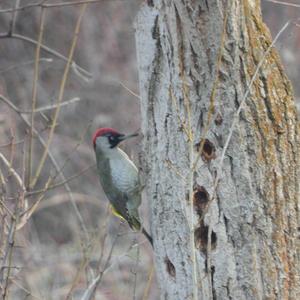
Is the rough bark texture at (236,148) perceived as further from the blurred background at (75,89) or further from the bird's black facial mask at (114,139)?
the blurred background at (75,89)

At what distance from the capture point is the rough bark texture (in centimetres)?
439

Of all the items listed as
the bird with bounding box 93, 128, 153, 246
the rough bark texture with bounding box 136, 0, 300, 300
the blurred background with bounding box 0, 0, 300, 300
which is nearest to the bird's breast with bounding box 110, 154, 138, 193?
the bird with bounding box 93, 128, 153, 246

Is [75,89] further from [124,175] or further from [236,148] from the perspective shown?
[236,148]

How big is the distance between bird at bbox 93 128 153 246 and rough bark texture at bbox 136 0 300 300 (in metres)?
0.79

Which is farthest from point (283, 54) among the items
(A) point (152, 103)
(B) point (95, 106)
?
(A) point (152, 103)

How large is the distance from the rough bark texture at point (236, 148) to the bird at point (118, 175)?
0.79 meters

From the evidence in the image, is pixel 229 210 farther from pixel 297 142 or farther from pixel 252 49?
pixel 252 49

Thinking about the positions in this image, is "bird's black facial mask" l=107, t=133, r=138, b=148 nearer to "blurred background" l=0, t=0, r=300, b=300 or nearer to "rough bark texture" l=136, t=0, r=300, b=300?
"rough bark texture" l=136, t=0, r=300, b=300

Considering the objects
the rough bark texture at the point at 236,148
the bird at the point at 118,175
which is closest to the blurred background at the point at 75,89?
the bird at the point at 118,175

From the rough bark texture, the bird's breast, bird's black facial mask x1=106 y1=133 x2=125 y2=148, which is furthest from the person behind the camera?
bird's black facial mask x1=106 y1=133 x2=125 y2=148

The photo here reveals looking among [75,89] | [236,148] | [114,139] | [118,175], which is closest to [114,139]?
[114,139]

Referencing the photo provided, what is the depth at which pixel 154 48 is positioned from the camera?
4.59 metres

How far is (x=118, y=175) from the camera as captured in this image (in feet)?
17.7

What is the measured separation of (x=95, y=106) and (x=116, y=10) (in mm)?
1500
